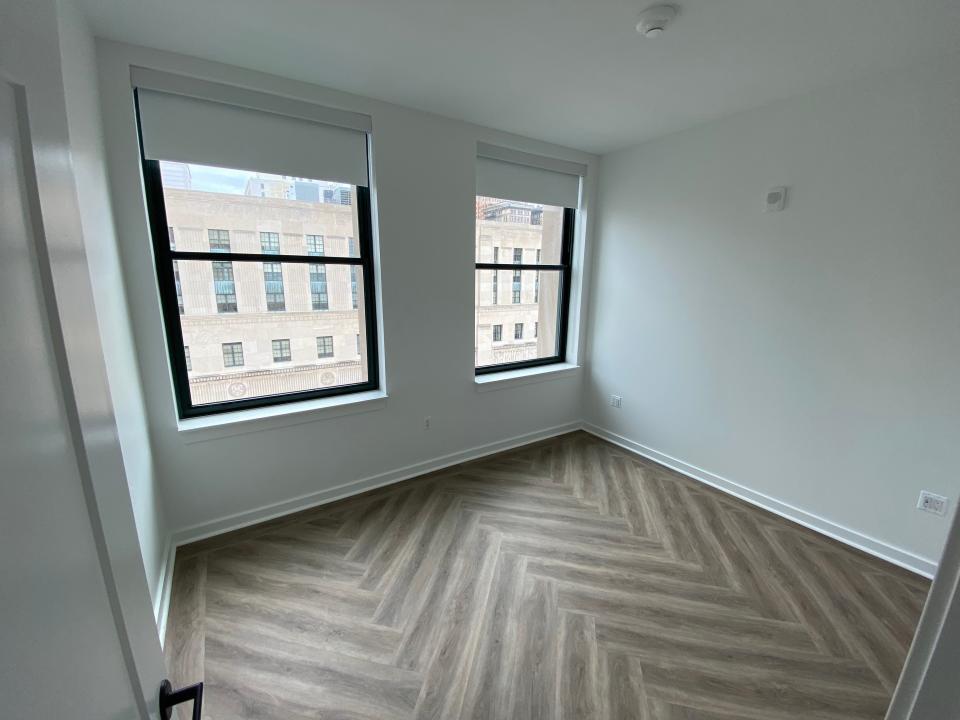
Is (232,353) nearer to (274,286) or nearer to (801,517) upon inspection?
(274,286)

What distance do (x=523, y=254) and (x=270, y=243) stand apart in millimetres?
1996

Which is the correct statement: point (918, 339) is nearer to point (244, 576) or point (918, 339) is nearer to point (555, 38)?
point (555, 38)

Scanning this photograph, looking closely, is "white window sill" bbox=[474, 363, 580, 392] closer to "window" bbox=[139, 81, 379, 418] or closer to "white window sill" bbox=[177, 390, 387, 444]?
"white window sill" bbox=[177, 390, 387, 444]

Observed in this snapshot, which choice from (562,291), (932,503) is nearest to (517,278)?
(562,291)

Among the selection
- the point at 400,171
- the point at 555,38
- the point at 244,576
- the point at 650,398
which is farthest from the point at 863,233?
the point at 244,576

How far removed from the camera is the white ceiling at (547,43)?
1587mm

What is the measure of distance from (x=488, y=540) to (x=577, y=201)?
294 cm

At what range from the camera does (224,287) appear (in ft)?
7.50

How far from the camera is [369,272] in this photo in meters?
2.71

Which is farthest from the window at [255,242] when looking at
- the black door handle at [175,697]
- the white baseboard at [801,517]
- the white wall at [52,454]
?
the white baseboard at [801,517]

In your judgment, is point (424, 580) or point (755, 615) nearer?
point (755, 615)

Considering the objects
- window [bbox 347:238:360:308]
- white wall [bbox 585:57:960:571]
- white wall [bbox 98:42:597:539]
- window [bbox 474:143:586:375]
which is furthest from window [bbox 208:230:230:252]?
white wall [bbox 585:57:960:571]

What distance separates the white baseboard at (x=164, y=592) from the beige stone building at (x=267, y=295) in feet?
2.70

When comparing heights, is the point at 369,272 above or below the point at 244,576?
above
